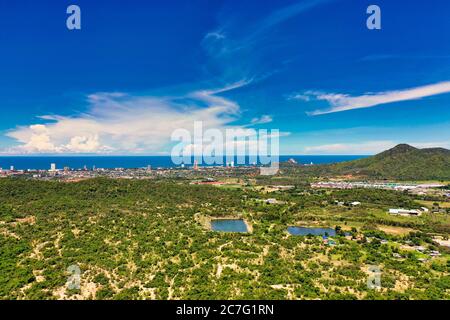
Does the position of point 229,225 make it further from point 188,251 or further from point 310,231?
point 188,251

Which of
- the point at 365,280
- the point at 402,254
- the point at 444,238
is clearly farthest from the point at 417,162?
the point at 365,280

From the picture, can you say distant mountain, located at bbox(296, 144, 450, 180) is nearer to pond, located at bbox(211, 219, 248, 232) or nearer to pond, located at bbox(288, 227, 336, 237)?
pond, located at bbox(288, 227, 336, 237)

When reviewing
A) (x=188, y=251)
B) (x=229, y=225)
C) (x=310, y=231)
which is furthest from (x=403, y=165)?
(x=188, y=251)

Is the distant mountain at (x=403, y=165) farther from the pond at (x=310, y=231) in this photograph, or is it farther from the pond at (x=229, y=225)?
the pond at (x=229, y=225)

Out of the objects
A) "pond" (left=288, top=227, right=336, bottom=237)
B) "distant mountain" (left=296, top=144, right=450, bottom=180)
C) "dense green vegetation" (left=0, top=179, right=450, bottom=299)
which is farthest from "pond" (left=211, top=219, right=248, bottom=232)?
"distant mountain" (left=296, top=144, right=450, bottom=180)

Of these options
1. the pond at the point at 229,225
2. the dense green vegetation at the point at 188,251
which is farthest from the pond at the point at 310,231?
the pond at the point at 229,225

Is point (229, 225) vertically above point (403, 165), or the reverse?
point (403, 165)

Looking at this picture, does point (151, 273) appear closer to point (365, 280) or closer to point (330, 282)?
point (330, 282)
